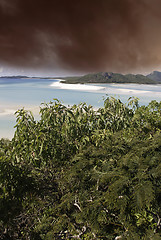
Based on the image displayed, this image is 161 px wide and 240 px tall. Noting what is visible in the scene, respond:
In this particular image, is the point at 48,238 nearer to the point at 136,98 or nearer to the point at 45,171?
the point at 45,171

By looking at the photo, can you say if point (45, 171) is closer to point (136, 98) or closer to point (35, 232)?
point (35, 232)

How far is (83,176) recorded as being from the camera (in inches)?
157

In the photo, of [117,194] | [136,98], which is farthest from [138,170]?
[136,98]

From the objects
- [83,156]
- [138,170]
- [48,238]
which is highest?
[138,170]

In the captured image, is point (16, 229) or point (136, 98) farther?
point (136, 98)

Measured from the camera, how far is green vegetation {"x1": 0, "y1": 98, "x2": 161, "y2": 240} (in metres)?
2.88

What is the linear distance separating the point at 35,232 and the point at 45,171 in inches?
72.1

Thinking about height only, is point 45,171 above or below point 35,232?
above

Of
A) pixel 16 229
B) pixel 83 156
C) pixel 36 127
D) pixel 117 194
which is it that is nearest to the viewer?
pixel 117 194

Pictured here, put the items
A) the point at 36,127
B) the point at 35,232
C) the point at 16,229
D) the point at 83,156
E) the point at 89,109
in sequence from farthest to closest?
the point at 89,109, the point at 36,127, the point at 16,229, the point at 35,232, the point at 83,156

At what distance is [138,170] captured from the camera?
302cm

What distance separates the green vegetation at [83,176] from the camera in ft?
9.46

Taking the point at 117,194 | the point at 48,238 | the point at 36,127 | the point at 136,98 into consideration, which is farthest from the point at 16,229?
the point at 136,98

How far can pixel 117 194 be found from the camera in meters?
2.74
